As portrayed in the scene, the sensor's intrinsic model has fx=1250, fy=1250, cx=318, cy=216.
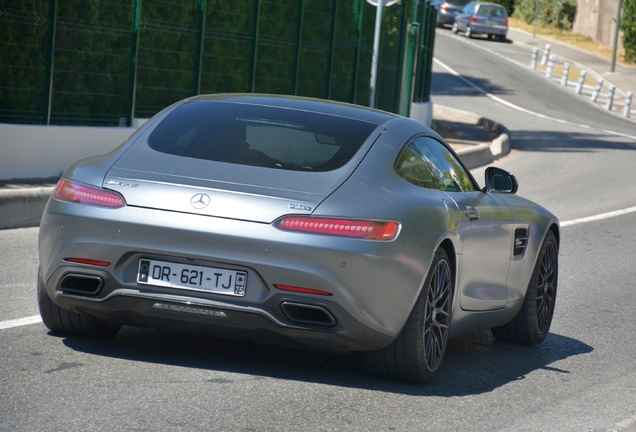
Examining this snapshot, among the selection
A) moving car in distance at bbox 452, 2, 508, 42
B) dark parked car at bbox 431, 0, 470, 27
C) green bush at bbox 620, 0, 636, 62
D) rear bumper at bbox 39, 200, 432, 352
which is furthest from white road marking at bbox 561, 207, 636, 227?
dark parked car at bbox 431, 0, 470, 27

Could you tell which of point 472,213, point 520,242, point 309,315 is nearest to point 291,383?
point 309,315

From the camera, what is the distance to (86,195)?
6.18m

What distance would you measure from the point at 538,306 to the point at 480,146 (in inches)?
625

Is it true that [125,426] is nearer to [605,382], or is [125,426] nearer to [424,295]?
[424,295]

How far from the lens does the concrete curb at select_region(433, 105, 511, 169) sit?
22.7 metres

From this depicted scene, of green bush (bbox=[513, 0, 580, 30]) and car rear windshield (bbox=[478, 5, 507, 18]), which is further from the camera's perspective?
green bush (bbox=[513, 0, 580, 30])

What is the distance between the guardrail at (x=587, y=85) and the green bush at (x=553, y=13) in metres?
14.1

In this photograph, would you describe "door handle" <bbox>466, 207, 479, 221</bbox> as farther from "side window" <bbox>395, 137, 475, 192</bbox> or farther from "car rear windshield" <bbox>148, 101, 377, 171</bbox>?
"car rear windshield" <bbox>148, 101, 377, 171</bbox>

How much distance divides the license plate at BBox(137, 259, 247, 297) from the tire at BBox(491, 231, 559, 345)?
267 centimetres

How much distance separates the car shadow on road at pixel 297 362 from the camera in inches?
253

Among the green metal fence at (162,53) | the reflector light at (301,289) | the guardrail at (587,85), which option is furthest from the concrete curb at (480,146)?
the reflector light at (301,289)

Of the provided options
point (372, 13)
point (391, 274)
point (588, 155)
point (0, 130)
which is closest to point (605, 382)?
point (391, 274)

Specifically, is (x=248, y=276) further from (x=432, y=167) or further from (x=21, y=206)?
(x=21, y=206)

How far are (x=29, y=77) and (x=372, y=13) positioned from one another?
1096 centimetres
